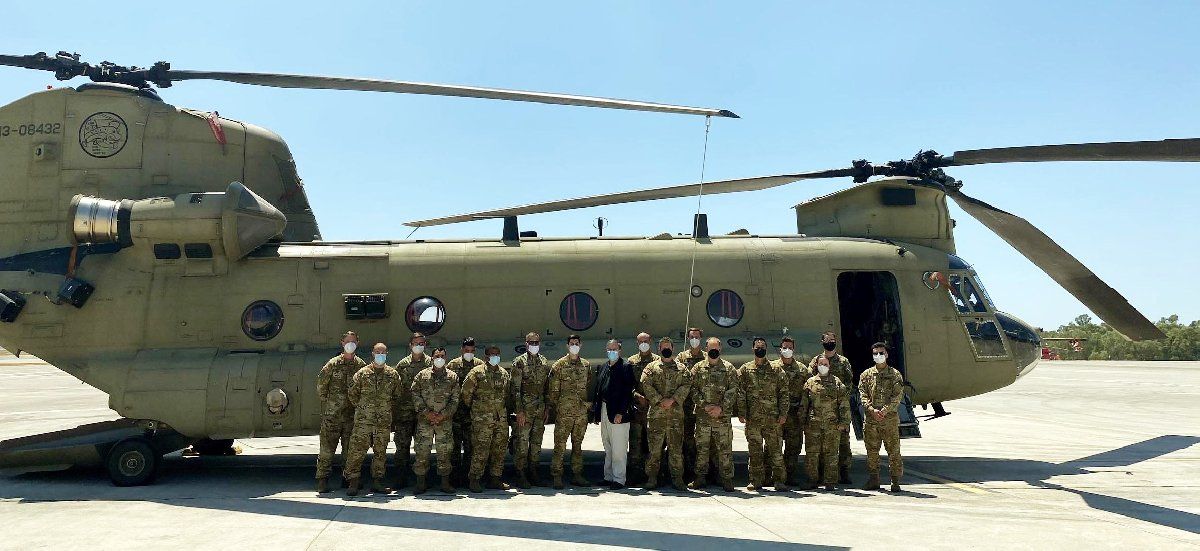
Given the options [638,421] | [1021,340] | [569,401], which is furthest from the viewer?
[1021,340]

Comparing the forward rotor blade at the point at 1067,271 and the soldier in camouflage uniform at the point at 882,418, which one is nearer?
the soldier in camouflage uniform at the point at 882,418

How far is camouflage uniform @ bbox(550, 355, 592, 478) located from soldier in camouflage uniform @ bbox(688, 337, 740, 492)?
1384 millimetres

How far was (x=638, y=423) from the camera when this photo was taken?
959cm

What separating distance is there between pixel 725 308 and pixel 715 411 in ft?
8.26

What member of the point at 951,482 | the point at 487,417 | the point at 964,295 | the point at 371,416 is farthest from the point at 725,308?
the point at 371,416

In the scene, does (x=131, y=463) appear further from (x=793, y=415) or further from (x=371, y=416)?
(x=793, y=415)

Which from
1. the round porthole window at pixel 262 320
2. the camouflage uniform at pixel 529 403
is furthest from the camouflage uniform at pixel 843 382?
the round porthole window at pixel 262 320

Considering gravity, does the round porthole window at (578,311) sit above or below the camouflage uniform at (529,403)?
above

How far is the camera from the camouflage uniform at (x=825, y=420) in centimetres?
930

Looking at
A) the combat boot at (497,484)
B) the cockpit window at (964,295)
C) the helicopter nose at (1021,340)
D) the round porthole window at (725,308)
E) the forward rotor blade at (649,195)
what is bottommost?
the combat boot at (497,484)

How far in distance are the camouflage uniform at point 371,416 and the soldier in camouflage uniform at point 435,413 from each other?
35 centimetres

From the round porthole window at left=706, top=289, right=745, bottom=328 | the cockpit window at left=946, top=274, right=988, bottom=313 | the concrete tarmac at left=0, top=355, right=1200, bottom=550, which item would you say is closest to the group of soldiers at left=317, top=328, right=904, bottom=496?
the concrete tarmac at left=0, top=355, right=1200, bottom=550

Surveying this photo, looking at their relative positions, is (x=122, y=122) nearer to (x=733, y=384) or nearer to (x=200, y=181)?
(x=200, y=181)

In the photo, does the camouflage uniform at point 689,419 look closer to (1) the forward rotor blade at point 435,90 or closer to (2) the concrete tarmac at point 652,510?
(2) the concrete tarmac at point 652,510
